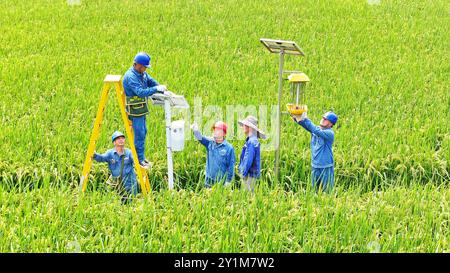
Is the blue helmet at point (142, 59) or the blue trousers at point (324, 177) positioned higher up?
the blue helmet at point (142, 59)

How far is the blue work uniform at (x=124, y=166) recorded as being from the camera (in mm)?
4797

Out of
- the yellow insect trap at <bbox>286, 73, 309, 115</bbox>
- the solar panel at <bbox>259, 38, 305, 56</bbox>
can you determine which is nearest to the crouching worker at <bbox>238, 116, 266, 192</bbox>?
the yellow insect trap at <bbox>286, 73, 309, 115</bbox>

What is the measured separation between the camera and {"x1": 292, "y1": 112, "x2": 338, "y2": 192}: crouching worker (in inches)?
189

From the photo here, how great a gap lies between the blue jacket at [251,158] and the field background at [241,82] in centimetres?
20

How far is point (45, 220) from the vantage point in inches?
157

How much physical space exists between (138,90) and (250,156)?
1014 millimetres

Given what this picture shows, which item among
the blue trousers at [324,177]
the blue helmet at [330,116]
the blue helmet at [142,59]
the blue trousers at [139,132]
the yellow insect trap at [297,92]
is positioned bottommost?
the blue trousers at [324,177]

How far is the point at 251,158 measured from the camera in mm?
4777

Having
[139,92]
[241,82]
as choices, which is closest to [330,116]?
[139,92]

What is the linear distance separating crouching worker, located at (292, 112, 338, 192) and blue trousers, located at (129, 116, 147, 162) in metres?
1.24

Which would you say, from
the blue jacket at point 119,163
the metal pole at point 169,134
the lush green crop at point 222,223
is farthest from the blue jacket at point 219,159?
the blue jacket at point 119,163

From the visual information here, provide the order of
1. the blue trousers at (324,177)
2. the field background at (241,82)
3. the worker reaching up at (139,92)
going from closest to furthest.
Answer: the worker reaching up at (139,92) < the blue trousers at (324,177) < the field background at (241,82)

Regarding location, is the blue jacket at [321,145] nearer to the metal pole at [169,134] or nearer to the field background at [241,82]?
the field background at [241,82]
